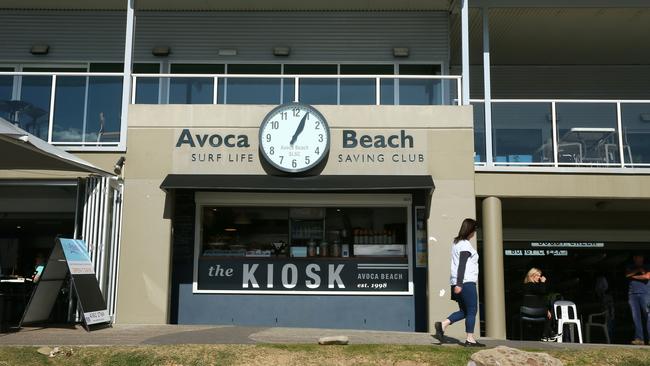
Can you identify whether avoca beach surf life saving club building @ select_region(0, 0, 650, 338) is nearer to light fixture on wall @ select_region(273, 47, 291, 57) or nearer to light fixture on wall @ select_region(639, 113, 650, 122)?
light fixture on wall @ select_region(639, 113, 650, 122)

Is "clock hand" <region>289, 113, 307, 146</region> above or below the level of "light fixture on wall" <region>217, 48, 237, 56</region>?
below

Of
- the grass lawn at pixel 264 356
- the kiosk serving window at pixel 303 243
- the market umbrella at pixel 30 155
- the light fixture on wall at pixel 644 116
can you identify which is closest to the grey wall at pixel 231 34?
the kiosk serving window at pixel 303 243

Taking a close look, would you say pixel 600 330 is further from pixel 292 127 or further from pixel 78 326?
pixel 78 326

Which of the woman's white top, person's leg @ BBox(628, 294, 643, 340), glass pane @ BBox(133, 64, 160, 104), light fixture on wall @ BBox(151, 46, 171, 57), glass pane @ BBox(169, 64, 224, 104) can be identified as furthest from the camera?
light fixture on wall @ BBox(151, 46, 171, 57)

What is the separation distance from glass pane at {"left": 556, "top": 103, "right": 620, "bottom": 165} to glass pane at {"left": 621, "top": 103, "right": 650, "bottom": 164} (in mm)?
176

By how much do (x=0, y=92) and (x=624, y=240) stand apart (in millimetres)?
12390

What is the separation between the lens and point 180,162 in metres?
11.8

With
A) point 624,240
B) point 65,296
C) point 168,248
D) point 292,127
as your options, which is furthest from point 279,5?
point 624,240

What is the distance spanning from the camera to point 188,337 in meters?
9.35

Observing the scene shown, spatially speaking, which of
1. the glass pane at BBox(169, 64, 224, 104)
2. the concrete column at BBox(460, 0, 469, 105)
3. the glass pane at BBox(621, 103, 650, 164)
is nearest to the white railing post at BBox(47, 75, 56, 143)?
the glass pane at BBox(169, 64, 224, 104)

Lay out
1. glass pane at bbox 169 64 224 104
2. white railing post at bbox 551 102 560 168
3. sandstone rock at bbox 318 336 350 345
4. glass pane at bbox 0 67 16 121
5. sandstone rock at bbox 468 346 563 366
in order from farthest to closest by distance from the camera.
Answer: glass pane at bbox 169 64 224 104 < white railing post at bbox 551 102 560 168 < glass pane at bbox 0 67 16 121 < sandstone rock at bbox 318 336 350 345 < sandstone rock at bbox 468 346 563 366

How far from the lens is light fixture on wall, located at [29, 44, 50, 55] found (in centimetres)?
1473

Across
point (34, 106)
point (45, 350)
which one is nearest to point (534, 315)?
point (45, 350)

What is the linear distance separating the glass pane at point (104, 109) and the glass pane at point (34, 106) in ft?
2.32
